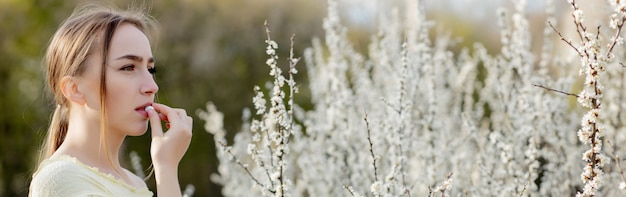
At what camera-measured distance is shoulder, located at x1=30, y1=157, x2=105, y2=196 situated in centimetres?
174

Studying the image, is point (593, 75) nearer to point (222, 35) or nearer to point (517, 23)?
point (517, 23)

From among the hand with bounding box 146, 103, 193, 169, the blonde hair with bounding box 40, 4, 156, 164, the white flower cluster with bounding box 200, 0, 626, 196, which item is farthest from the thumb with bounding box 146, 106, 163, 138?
the white flower cluster with bounding box 200, 0, 626, 196

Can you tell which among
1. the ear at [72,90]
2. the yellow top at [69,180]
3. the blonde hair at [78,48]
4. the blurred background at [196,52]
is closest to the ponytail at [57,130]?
the blonde hair at [78,48]

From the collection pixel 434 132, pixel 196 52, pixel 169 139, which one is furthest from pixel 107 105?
pixel 196 52

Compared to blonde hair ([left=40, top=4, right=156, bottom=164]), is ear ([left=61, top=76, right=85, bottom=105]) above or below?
below

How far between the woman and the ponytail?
0.03 m

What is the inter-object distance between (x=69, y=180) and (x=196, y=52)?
9772mm

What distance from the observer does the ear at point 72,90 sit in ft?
6.30

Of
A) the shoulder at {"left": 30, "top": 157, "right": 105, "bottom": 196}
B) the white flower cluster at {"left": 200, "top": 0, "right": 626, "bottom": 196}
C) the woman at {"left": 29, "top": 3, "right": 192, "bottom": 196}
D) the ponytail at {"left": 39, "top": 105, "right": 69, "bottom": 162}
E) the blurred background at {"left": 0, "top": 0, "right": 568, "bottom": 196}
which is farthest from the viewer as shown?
the blurred background at {"left": 0, "top": 0, "right": 568, "bottom": 196}

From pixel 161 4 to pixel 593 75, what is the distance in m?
9.67

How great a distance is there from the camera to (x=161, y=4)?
10977 mm

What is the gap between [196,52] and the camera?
11438mm

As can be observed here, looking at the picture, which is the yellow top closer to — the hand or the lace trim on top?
the lace trim on top

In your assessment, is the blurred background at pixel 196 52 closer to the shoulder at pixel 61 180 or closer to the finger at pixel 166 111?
the finger at pixel 166 111
